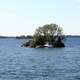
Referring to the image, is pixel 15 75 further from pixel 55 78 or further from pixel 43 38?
pixel 43 38

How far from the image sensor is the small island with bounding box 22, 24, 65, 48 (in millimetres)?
130125

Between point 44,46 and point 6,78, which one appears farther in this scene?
point 44,46

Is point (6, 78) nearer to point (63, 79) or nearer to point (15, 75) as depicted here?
point (15, 75)

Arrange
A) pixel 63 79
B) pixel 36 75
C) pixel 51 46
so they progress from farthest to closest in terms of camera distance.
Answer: pixel 51 46
pixel 36 75
pixel 63 79

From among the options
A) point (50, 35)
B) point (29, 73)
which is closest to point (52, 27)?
point (50, 35)

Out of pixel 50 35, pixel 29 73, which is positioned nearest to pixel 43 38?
pixel 50 35

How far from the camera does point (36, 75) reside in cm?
4372

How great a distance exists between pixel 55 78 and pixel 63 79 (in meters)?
1.24

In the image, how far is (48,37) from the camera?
130 m

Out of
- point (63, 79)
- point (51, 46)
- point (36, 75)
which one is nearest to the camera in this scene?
point (63, 79)

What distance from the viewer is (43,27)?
133250 mm

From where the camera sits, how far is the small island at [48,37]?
427ft

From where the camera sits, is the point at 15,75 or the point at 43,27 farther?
the point at 43,27

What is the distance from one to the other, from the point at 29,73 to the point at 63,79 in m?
6.69
